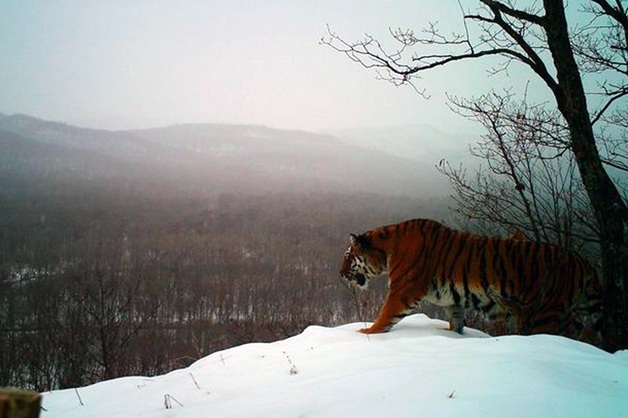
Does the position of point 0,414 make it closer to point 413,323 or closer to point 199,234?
point 413,323

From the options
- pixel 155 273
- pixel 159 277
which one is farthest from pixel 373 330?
pixel 155 273

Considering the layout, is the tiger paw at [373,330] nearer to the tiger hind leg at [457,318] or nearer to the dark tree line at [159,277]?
the tiger hind leg at [457,318]

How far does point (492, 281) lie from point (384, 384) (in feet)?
9.38

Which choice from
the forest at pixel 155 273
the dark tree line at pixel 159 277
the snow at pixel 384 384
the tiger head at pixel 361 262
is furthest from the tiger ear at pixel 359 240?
the dark tree line at pixel 159 277

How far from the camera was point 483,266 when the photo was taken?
216 inches

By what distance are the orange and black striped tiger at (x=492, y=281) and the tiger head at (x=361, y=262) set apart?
0.90 feet

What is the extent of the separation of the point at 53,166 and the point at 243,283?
138 m

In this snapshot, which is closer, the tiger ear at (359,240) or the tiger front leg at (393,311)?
the tiger front leg at (393,311)

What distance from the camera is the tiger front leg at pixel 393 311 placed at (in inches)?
215

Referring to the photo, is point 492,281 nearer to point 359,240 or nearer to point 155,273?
point 359,240

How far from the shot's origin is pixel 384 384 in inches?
118

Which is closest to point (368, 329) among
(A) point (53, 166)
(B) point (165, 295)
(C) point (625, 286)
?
(C) point (625, 286)

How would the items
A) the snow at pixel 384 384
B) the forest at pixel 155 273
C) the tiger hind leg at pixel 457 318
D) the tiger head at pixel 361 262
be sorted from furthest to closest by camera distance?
the forest at pixel 155 273 < the tiger head at pixel 361 262 < the tiger hind leg at pixel 457 318 < the snow at pixel 384 384

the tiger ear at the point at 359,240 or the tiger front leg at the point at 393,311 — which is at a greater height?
the tiger ear at the point at 359,240
